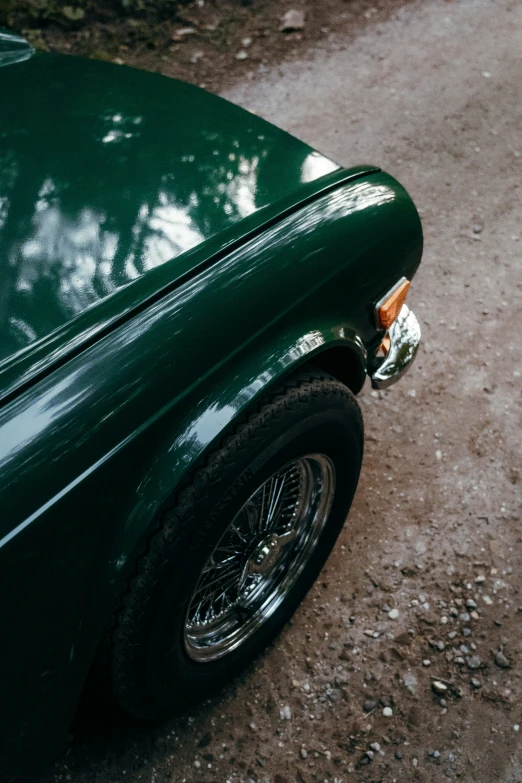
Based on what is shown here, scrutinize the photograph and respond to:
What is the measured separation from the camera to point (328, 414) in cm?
182

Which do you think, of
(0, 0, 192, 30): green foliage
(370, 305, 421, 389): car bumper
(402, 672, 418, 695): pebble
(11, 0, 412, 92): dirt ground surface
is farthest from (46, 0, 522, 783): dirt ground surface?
(0, 0, 192, 30): green foliage

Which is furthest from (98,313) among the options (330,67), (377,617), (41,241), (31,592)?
(330,67)

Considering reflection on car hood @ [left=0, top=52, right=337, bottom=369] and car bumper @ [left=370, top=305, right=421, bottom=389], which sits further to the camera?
car bumper @ [left=370, top=305, right=421, bottom=389]

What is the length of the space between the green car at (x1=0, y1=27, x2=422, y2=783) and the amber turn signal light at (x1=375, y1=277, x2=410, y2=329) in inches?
0.5

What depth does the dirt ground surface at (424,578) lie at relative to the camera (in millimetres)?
2082

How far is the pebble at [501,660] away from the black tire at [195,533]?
3.18 feet

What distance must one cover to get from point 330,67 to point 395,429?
302 cm

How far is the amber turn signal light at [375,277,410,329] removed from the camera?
2.03 meters

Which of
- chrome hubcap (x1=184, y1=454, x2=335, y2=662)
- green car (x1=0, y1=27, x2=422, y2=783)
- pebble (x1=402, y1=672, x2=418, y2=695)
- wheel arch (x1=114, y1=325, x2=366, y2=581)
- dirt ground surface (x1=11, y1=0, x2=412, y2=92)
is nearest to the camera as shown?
green car (x1=0, y1=27, x2=422, y2=783)

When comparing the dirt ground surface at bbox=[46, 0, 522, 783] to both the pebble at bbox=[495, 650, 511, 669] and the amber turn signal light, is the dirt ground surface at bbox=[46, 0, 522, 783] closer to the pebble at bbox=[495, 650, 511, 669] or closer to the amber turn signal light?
Answer: the pebble at bbox=[495, 650, 511, 669]

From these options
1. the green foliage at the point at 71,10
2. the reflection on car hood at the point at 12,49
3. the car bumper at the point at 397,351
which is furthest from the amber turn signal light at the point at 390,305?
the green foliage at the point at 71,10

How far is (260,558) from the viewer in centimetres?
212

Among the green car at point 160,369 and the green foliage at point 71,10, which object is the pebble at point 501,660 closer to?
the green car at point 160,369

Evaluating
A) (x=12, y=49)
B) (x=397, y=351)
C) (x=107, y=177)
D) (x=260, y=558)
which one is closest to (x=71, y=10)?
(x=12, y=49)
